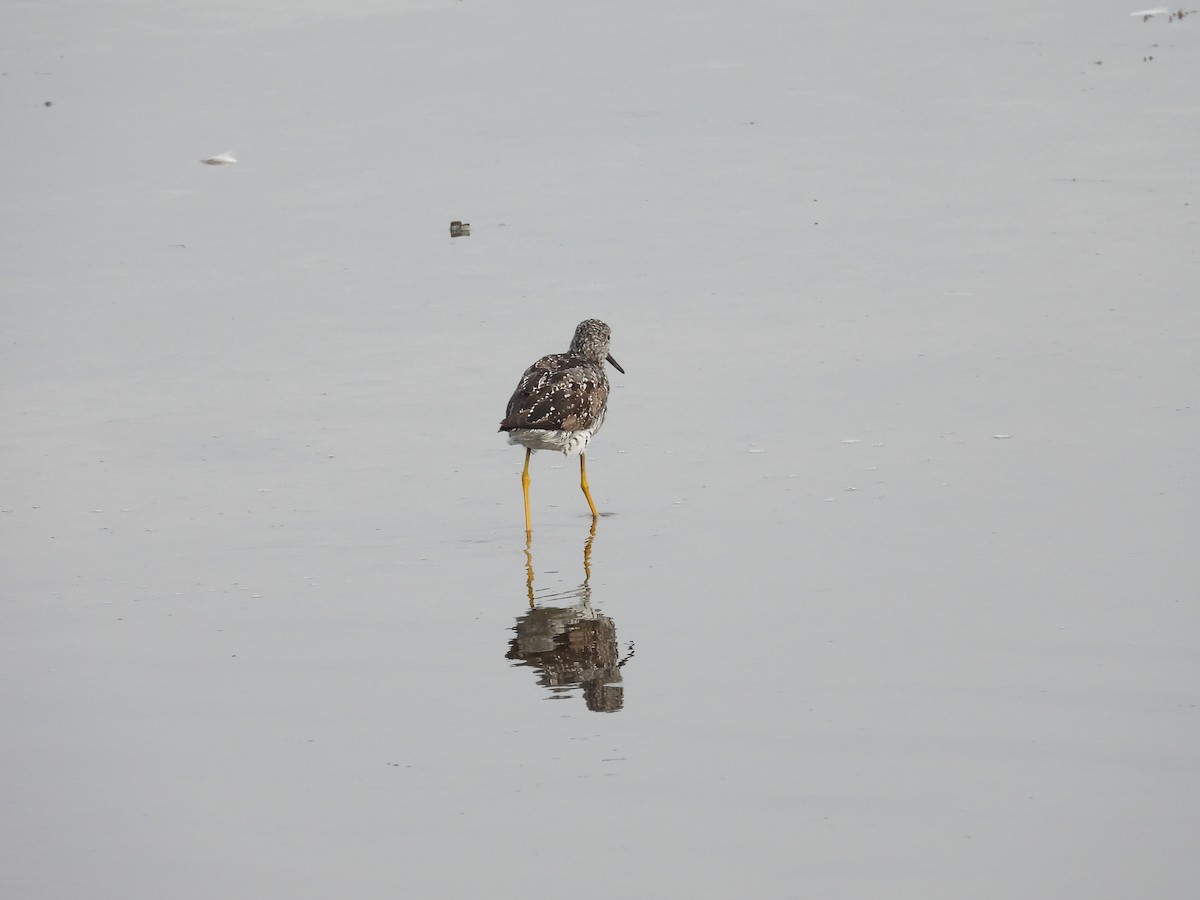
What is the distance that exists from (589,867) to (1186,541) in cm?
420

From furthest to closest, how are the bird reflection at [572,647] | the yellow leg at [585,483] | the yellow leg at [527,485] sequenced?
the yellow leg at [585,483] < the yellow leg at [527,485] < the bird reflection at [572,647]

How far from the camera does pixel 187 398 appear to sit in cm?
1195

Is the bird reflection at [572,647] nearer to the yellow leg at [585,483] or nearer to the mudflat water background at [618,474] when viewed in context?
the mudflat water background at [618,474]

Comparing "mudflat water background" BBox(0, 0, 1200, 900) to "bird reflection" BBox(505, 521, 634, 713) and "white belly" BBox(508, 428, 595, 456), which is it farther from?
"white belly" BBox(508, 428, 595, 456)

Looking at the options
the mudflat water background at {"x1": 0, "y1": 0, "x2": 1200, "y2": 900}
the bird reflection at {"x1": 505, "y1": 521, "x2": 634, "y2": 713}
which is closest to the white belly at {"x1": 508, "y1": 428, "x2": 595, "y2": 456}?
the mudflat water background at {"x1": 0, "y1": 0, "x2": 1200, "y2": 900}

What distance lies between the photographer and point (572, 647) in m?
7.82

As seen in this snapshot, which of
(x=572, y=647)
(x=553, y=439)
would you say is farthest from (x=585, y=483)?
(x=572, y=647)

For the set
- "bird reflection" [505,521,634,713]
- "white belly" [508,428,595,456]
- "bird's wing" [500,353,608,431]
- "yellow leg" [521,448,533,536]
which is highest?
"bird's wing" [500,353,608,431]

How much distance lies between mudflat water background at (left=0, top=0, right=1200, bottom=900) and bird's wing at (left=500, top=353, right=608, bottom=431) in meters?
0.50

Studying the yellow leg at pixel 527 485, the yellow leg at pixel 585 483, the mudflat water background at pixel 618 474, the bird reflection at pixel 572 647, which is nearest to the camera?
the mudflat water background at pixel 618 474

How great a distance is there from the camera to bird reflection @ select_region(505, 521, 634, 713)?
289 inches

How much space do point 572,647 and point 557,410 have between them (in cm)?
243

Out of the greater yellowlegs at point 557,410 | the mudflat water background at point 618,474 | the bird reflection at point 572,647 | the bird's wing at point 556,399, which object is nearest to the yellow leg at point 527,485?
the greater yellowlegs at point 557,410

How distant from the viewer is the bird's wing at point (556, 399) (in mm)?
9906
